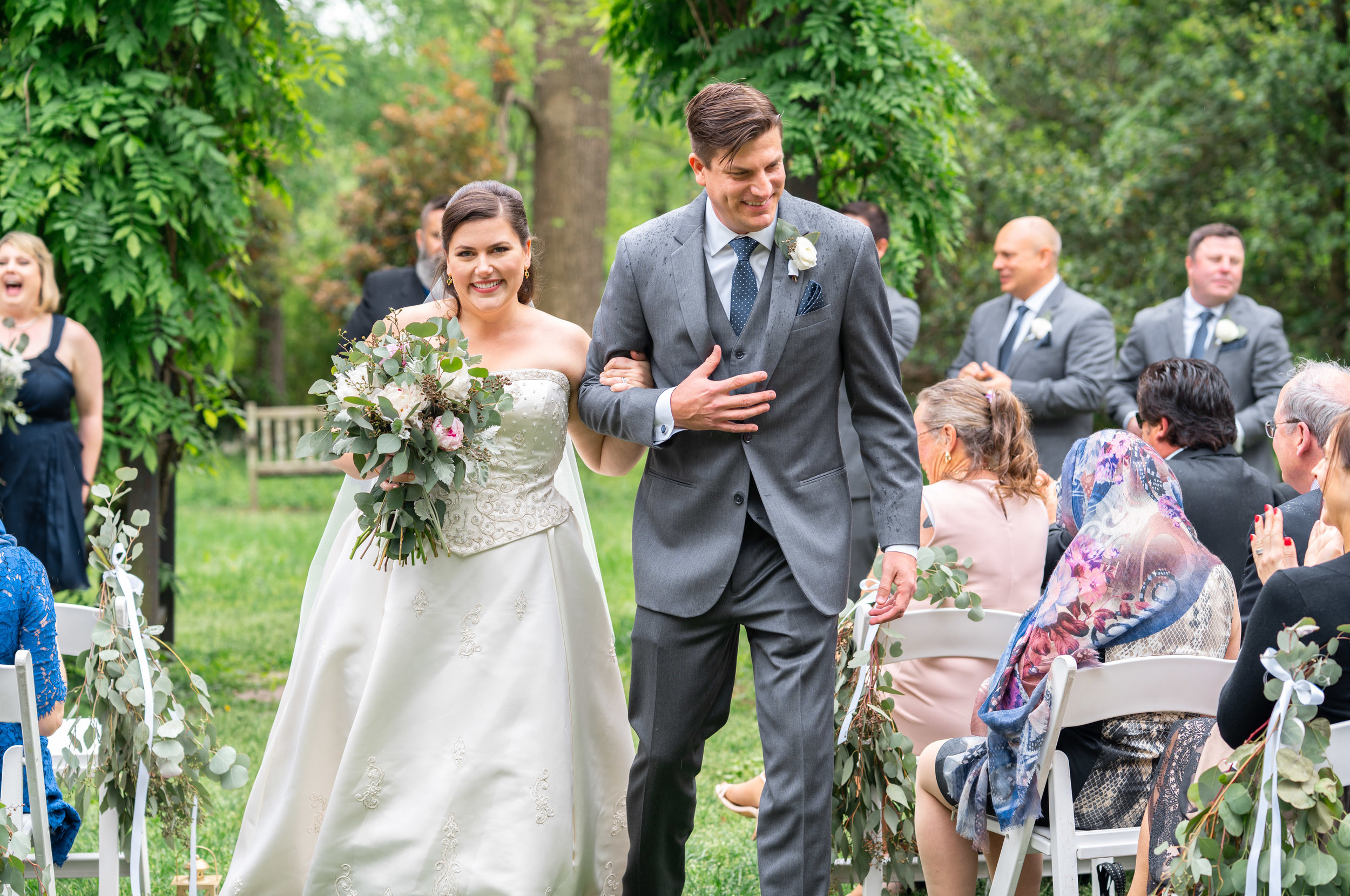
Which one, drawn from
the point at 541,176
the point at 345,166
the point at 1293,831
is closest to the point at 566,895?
the point at 1293,831

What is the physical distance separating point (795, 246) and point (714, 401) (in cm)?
47

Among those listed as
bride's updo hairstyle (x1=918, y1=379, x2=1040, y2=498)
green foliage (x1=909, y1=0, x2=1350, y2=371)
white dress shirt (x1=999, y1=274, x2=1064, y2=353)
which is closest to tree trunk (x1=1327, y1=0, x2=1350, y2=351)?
green foliage (x1=909, y1=0, x2=1350, y2=371)

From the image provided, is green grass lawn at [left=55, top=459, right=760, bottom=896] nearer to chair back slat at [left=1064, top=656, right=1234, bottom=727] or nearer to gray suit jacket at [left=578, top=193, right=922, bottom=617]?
gray suit jacket at [left=578, top=193, right=922, bottom=617]

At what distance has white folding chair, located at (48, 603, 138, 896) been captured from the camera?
3209 millimetres

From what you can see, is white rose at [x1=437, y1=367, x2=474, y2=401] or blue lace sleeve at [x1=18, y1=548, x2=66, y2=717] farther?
white rose at [x1=437, y1=367, x2=474, y2=401]

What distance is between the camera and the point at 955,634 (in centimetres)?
366

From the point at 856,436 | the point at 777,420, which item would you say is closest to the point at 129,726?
the point at 777,420

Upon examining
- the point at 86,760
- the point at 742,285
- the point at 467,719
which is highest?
the point at 742,285

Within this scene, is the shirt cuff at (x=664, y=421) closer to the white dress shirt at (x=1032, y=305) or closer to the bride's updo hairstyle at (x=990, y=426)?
the bride's updo hairstyle at (x=990, y=426)

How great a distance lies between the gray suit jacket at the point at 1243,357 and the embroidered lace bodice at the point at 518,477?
3542 millimetres

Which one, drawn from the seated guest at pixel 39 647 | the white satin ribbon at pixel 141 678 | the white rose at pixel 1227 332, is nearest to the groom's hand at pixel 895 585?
the white satin ribbon at pixel 141 678

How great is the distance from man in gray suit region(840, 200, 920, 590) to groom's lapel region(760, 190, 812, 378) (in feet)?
8.35

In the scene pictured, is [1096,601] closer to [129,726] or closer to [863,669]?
[863,669]

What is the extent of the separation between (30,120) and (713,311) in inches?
186
